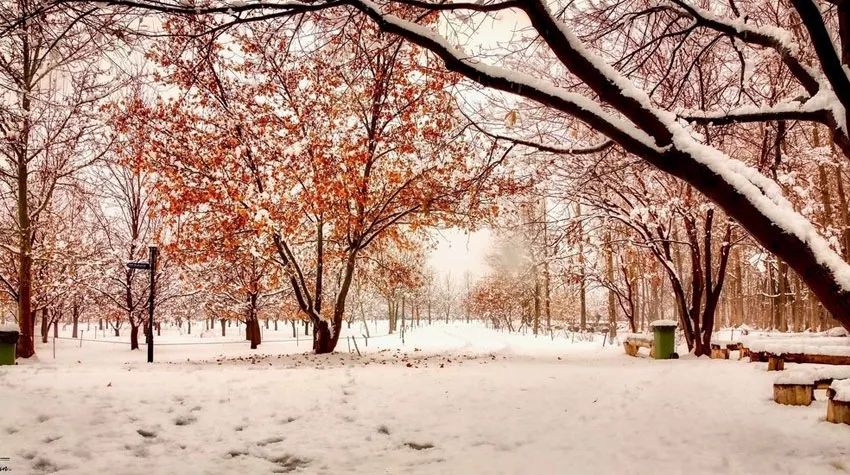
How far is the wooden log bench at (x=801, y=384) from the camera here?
19.7 ft

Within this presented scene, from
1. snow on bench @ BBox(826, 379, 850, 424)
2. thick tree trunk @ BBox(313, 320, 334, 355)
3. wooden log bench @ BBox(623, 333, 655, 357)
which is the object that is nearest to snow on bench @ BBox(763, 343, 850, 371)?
snow on bench @ BBox(826, 379, 850, 424)

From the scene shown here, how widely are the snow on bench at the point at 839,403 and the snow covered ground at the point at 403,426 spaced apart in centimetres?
15

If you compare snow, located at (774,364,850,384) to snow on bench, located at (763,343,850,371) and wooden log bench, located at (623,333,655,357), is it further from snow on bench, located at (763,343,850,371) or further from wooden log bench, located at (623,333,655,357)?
wooden log bench, located at (623,333,655,357)

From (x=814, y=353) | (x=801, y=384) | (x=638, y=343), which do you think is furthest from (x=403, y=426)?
(x=638, y=343)

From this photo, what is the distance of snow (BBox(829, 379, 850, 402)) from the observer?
498cm

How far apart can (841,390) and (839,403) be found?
0.14 metres

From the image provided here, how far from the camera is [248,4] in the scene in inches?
157

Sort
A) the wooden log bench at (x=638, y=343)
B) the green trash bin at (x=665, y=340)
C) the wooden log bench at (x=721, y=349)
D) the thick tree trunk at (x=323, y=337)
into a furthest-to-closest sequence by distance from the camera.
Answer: the thick tree trunk at (x=323, y=337)
the wooden log bench at (x=638, y=343)
the green trash bin at (x=665, y=340)
the wooden log bench at (x=721, y=349)

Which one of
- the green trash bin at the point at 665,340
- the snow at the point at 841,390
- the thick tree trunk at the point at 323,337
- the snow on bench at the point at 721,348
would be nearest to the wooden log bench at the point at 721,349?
the snow on bench at the point at 721,348

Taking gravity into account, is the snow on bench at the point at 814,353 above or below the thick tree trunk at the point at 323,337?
above

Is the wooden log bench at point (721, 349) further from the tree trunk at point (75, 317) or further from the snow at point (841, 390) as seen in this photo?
the tree trunk at point (75, 317)

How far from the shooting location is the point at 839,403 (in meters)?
5.06

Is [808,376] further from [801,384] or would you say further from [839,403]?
[839,403]

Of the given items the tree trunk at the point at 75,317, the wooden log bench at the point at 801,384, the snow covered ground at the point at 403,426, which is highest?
the wooden log bench at the point at 801,384
